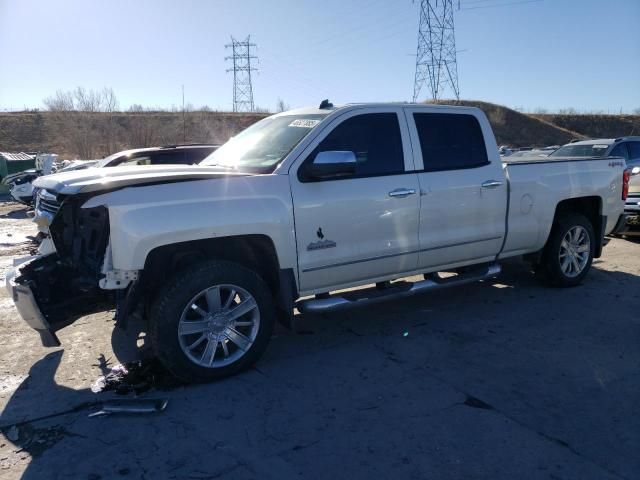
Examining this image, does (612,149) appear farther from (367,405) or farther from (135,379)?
(135,379)

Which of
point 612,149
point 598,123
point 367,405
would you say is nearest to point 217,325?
point 367,405

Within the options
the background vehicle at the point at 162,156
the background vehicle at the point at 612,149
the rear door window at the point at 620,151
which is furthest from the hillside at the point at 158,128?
the background vehicle at the point at 162,156

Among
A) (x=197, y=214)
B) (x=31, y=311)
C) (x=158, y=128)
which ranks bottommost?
(x=31, y=311)

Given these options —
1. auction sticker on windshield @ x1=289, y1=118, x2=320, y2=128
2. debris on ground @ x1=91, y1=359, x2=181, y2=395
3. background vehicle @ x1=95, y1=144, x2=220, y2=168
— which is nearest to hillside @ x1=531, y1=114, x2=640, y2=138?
background vehicle @ x1=95, y1=144, x2=220, y2=168

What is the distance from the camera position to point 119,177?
3.89m

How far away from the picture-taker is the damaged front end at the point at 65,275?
394 centimetres

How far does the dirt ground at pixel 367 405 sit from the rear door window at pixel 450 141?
5.25 feet

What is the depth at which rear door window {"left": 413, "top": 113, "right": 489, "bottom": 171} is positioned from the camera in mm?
5145

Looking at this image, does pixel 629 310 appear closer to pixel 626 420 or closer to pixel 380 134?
pixel 626 420

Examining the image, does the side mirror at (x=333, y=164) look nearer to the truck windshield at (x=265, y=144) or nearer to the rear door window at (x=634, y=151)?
the truck windshield at (x=265, y=144)

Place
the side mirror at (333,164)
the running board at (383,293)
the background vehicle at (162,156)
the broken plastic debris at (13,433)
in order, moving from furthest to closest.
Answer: the background vehicle at (162,156) < the running board at (383,293) < the side mirror at (333,164) < the broken plastic debris at (13,433)

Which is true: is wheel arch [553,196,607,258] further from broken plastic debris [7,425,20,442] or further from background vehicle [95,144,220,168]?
broken plastic debris [7,425,20,442]

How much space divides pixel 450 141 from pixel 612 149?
9651 mm

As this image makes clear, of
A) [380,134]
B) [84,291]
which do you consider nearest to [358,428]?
[84,291]
